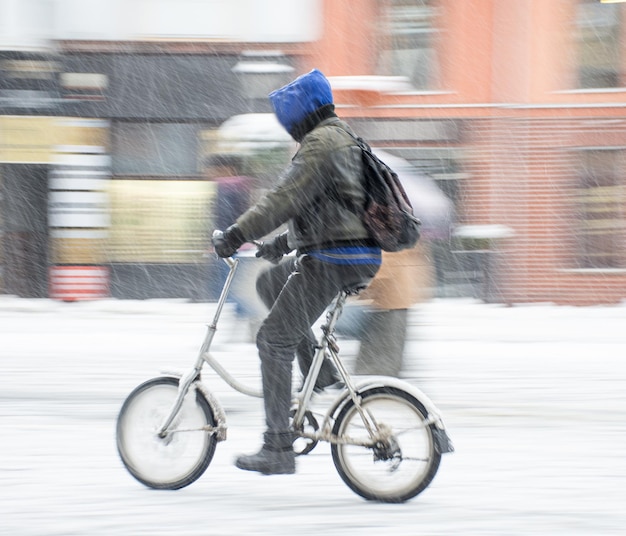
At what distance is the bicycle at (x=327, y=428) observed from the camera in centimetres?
496

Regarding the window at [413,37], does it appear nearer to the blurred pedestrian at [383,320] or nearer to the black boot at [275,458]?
the blurred pedestrian at [383,320]

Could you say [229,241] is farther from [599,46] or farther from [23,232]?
[599,46]

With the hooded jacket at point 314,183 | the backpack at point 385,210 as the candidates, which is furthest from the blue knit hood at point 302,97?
the backpack at point 385,210

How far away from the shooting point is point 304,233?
4.88 m

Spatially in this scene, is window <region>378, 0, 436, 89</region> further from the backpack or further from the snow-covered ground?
the backpack

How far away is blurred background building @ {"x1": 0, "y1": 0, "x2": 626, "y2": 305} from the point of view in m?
17.4

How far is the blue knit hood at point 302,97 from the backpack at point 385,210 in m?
0.22

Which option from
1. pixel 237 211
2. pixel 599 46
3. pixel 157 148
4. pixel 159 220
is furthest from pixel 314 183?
pixel 599 46

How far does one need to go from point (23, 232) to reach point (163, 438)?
511 inches

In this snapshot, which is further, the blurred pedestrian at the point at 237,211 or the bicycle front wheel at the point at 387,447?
the blurred pedestrian at the point at 237,211

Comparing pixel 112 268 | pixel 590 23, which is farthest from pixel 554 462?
pixel 590 23

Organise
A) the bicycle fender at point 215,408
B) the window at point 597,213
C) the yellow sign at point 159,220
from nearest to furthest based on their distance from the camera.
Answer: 1. the bicycle fender at point 215,408
2. the yellow sign at point 159,220
3. the window at point 597,213

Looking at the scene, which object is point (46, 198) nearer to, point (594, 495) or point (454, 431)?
point (454, 431)

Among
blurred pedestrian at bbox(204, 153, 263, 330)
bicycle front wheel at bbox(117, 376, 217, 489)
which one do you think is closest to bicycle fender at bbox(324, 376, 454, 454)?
bicycle front wheel at bbox(117, 376, 217, 489)
